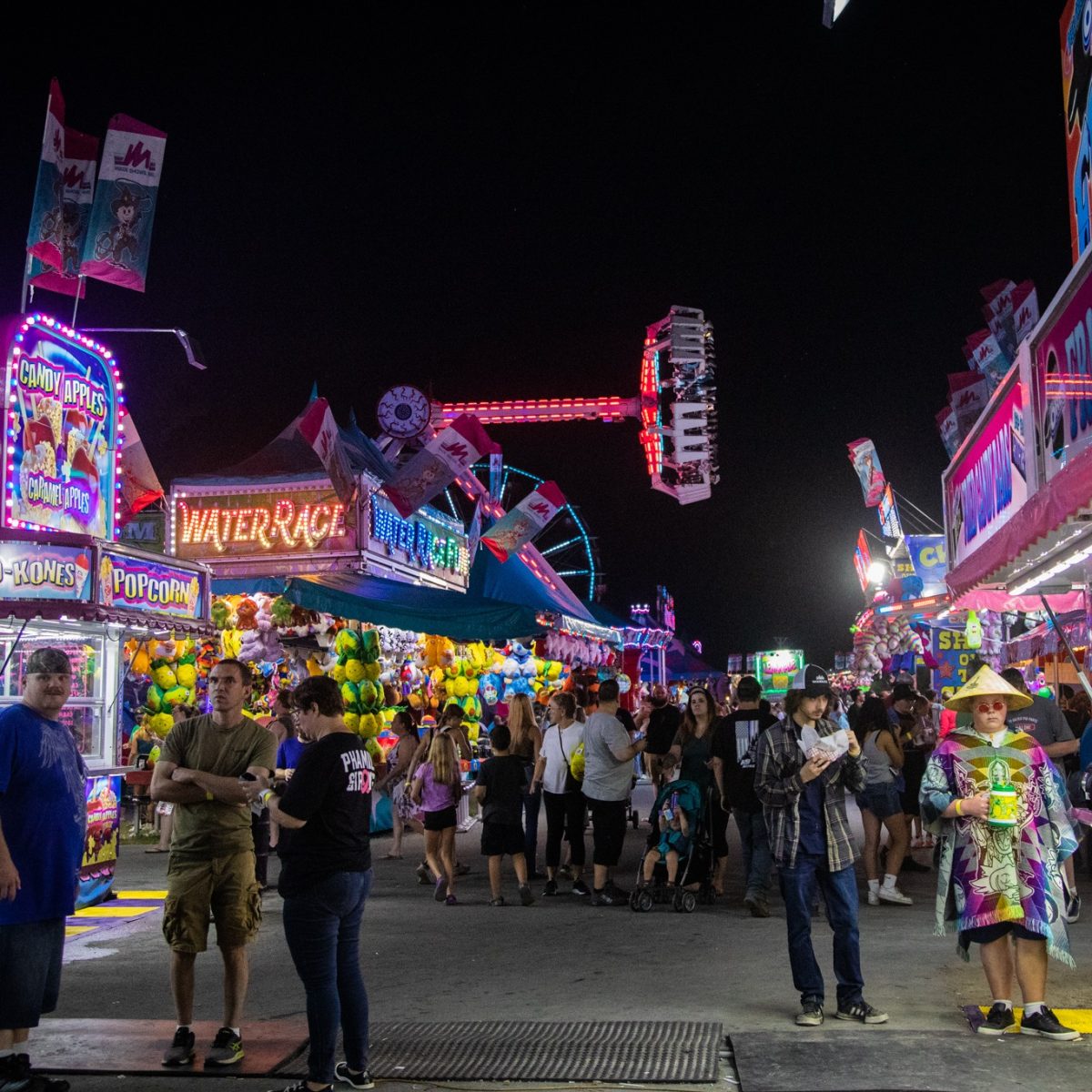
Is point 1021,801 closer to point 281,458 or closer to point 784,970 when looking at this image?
point 784,970

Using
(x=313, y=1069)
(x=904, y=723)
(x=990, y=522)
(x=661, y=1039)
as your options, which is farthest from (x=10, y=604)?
(x=904, y=723)

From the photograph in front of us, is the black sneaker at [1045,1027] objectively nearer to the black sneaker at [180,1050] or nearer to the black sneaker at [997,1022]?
the black sneaker at [997,1022]

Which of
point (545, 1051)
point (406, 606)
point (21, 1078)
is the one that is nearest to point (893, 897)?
point (545, 1051)

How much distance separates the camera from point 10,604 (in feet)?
28.9

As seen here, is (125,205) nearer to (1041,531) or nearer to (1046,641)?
(1041,531)

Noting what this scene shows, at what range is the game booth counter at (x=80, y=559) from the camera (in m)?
9.08

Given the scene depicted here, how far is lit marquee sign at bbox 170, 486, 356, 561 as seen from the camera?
17.6 m

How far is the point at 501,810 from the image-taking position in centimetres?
1047

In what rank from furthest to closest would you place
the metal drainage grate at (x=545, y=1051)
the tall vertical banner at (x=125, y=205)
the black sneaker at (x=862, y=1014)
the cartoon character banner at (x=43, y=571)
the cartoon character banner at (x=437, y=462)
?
the cartoon character banner at (x=437, y=462)
the tall vertical banner at (x=125, y=205)
the cartoon character banner at (x=43, y=571)
the black sneaker at (x=862, y=1014)
the metal drainage grate at (x=545, y=1051)

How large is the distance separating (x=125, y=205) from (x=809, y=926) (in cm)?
908

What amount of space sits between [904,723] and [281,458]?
10.1m

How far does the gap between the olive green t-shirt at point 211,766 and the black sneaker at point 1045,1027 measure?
3.80 meters

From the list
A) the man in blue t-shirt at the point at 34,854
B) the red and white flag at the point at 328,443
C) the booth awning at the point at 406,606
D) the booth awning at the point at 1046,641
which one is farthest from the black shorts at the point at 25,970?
the booth awning at the point at 1046,641

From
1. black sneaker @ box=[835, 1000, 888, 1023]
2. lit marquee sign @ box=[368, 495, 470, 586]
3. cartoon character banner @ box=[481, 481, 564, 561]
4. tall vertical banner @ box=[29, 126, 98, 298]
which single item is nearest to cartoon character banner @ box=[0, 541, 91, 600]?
tall vertical banner @ box=[29, 126, 98, 298]
